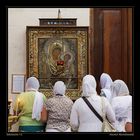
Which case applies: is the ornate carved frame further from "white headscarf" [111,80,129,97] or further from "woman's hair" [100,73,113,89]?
"white headscarf" [111,80,129,97]

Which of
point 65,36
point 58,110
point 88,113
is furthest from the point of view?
point 65,36

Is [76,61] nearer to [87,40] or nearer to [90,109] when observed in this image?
[87,40]

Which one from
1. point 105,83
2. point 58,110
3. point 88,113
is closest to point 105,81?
point 105,83

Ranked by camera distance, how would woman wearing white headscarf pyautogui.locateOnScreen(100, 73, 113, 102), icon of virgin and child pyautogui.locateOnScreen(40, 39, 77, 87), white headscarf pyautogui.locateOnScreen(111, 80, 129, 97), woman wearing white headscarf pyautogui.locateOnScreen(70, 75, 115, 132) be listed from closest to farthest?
woman wearing white headscarf pyautogui.locateOnScreen(70, 75, 115, 132) < white headscarf pyautogui.locateOnScreen(111, 80, 129, 97) < woman wearing white headscarf pyautogui.locateOnScreen(100, 73, 113, 102) < icon of virgin and child pyautogui.locateOnScreen(40, 39, 77, 87)

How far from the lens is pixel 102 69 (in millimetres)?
7195

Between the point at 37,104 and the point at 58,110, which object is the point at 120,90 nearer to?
the point at 58,110

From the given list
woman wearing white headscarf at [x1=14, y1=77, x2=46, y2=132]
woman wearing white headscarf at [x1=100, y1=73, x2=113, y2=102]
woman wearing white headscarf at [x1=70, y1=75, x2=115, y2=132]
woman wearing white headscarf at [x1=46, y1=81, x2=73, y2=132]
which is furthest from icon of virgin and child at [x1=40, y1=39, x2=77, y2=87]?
woman wearing white headscarf at [x1=70, y1=75, x2=115, y2=132]

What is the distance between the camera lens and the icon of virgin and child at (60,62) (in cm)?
702

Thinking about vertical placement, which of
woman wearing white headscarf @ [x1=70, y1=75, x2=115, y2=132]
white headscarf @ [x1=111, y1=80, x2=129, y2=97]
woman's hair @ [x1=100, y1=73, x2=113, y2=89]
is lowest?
woman wearing white headscarf @ [x1=70, y1=75, x2=115, y2=132]

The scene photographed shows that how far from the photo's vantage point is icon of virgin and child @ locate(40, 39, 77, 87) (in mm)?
7016

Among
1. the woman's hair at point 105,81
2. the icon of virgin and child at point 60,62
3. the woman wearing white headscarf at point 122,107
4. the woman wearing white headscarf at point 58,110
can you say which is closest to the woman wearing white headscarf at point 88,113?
the woman wearing white headscarf at point 122,107

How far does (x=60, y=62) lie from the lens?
23.5ft

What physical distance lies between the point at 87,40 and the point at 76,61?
395mm
